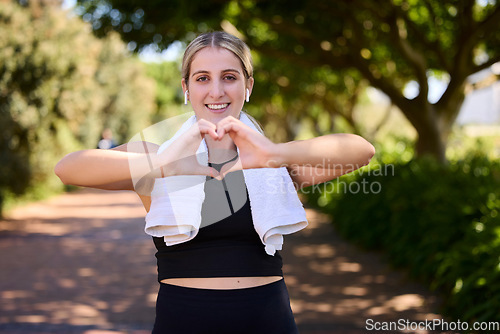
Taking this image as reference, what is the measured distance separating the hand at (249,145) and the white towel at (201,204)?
16 centimetres

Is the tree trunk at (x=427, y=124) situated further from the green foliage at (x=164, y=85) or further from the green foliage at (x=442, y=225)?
the green foliage at (x=164, y=85)

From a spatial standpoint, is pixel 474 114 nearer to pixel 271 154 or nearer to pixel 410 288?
pixel 410 288

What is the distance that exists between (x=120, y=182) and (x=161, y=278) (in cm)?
42

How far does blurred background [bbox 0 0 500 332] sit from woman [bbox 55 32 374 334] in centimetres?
327

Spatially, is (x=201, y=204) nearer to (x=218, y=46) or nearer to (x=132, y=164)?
(x=132, y=164)

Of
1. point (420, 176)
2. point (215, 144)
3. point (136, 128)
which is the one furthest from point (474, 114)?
point (215, 144)

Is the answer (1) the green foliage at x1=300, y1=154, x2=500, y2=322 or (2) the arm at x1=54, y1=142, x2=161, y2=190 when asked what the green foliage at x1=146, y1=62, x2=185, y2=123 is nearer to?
(1) the green foliage at x1=300, y1=154, x2=500, y2=322

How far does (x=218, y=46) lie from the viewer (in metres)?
2.10

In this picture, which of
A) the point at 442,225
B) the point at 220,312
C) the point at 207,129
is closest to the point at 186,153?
the point at 207,129

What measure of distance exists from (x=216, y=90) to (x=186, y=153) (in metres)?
0.30

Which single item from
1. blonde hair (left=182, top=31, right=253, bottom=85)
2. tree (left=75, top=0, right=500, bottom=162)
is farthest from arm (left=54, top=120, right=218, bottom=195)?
tree (left=75, top=0, right=500, bottom=162)

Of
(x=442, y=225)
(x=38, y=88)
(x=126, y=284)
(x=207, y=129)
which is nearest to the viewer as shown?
(x=207, y=129)

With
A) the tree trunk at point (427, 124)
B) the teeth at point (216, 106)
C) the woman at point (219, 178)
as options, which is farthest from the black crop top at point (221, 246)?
the tree trunk at point (427, 124)

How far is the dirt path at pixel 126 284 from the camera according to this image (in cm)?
573
